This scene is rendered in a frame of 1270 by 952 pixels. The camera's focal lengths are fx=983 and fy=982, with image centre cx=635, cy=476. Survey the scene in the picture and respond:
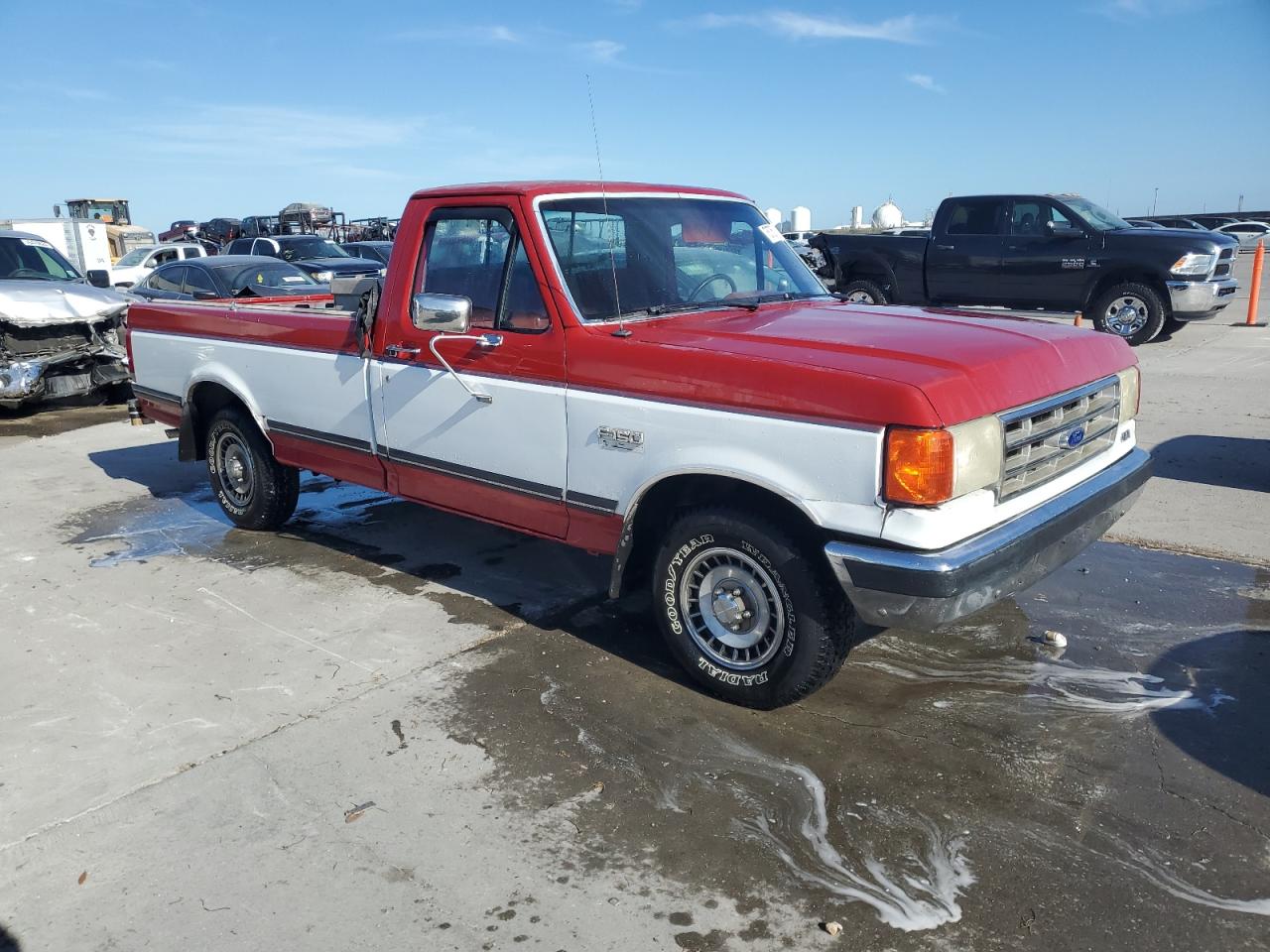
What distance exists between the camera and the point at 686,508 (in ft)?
13.0

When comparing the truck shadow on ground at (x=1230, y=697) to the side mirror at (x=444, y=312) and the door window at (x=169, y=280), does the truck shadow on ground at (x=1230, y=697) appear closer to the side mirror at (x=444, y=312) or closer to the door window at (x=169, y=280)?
the side mirror at (x=444, y=312)

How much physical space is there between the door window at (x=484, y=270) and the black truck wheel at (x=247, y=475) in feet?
6.59

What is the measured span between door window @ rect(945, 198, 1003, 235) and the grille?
10933mm

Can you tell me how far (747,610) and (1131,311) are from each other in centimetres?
1163

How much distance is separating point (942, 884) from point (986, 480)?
1.33 metres

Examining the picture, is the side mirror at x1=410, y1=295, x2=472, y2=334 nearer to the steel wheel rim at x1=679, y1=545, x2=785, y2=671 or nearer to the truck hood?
the steel wheel rim at x1=679, y1=545, x2=785, y2=671

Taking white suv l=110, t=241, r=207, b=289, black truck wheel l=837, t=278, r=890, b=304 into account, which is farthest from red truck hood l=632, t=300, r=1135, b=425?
white suv l=110, t=241, r=207, b=289

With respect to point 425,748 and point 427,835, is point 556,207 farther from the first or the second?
point 427,835

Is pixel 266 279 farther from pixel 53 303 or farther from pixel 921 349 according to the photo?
pixel 921 349

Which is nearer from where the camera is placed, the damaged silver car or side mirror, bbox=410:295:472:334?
side mirror, bbox=410:295:472:334

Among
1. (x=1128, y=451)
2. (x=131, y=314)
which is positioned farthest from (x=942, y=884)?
(x=131, y=314)

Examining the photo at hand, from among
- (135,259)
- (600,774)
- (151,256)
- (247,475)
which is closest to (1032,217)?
(247,475)

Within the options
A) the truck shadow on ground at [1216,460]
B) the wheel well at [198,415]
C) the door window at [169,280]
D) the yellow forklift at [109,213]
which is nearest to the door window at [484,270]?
the wheel well at [198,415]

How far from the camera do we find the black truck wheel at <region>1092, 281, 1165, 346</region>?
42.7 ft
